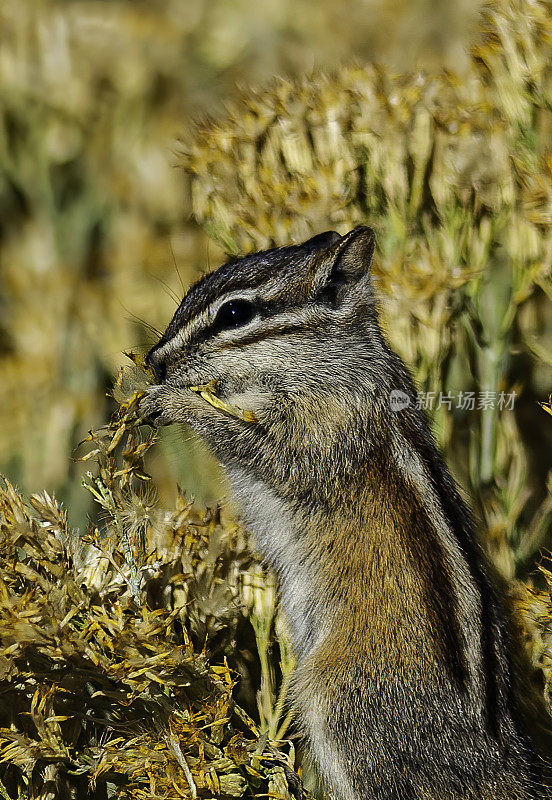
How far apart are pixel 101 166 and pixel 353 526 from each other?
3.24 feet

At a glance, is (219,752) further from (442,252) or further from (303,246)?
(442,252)

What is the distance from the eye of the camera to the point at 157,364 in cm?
97

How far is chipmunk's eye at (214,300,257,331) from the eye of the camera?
3.01 ft

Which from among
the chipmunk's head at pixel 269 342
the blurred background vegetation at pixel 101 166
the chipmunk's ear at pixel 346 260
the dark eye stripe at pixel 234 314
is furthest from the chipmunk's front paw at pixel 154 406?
the blurred background vegetation at pixel 101 166

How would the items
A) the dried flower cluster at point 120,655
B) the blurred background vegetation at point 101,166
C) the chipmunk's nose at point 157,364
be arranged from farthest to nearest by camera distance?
the blurred background vegetation at point 101,166 < the chipmunk's nose at point 157,364 < the dried flower cluster at point 120,655

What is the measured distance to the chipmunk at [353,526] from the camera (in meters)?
0.91

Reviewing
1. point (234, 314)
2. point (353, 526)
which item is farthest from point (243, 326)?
point (353, 526)

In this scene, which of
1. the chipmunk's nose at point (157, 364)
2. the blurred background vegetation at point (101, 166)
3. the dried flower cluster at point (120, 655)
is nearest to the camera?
the dried flower cluster at point (120, 655)

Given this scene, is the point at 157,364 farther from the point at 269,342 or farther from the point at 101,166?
the point at 101,166

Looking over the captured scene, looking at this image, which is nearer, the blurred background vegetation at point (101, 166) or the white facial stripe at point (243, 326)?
the white facial stripe at point (243, 326)

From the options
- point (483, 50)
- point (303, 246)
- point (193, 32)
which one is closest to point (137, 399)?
point (303, 246)

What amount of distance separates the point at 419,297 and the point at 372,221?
0.47 ft

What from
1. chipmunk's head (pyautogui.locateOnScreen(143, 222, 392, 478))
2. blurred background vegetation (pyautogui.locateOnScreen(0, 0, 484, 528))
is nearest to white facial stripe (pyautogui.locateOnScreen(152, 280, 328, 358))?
chipmunk's head (pyautogui.locateOnScreen(143, 222, 392, 478))

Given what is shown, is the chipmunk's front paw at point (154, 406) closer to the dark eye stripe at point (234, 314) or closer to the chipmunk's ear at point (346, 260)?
the dark eye stripe at point (234, 314)
